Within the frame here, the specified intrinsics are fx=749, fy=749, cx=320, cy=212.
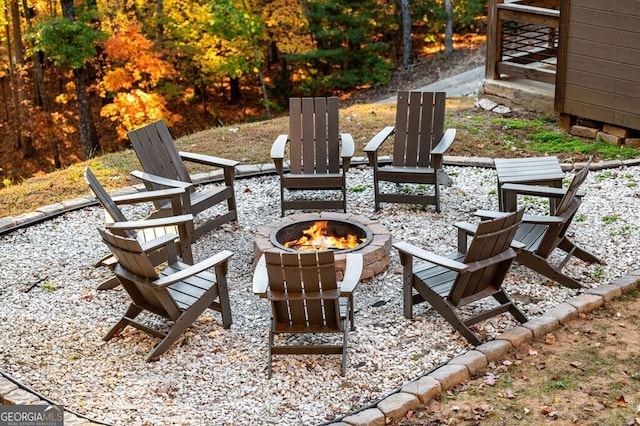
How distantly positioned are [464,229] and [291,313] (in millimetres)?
1334

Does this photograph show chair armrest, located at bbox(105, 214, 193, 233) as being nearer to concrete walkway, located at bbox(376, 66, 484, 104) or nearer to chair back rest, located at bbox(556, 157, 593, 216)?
chair back rest, located at bbox(556, 157, 593, 216)

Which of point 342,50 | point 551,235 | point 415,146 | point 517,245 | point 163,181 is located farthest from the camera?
point 342,50

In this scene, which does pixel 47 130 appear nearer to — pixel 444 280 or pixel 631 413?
pixel 444 280

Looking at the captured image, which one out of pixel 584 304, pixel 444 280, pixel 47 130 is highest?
pixel 444 280

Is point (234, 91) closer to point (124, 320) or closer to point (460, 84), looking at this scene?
point (460, 84)

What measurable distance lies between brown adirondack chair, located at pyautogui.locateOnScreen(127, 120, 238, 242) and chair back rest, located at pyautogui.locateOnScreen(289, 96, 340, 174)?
2.23 feet

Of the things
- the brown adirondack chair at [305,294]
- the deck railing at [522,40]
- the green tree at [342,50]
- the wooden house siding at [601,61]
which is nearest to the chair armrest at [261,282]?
the brown adirondack chair at [305,294]

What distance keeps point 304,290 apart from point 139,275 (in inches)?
38.2

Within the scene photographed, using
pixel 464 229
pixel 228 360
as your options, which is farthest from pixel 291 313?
pixel 464 229

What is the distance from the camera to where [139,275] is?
4301mm

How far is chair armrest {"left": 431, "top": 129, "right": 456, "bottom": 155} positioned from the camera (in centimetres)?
624

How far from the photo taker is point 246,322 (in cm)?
483

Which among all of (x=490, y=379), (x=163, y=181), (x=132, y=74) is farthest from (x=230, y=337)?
(x=132, y=74)

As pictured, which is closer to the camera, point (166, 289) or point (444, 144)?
point (166, 289)
